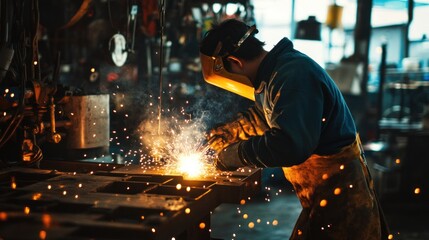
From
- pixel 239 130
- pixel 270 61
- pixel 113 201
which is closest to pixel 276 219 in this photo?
pixel 239 130

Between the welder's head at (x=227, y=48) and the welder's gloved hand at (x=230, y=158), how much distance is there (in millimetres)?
421

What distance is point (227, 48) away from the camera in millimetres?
2869

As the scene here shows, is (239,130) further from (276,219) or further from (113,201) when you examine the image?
(276,219)

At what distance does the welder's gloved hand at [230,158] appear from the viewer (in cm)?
279

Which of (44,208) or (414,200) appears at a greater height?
(44,208)

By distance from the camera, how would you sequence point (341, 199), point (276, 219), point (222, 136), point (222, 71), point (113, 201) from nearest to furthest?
point (113, 201) < point (341, 199) < point (222, 71) < point (222, 136) < point (276, 219)

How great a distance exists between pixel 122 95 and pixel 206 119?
3.90 ft

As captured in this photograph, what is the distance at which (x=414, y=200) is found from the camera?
7.14m

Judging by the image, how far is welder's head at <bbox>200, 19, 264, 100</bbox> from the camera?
286cm

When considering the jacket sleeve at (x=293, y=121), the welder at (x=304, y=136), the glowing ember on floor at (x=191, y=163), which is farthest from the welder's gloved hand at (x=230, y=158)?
the glowing ember on floor at (x=191, y=163)

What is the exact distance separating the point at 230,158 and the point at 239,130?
25.8 inches

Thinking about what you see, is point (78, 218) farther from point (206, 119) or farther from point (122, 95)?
point (122, 95)

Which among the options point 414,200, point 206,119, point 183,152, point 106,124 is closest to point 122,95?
point 206,119

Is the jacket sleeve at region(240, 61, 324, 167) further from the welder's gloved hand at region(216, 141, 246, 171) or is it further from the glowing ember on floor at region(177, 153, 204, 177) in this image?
the glowing ember on floor at region(177, 153, 204, 177)
